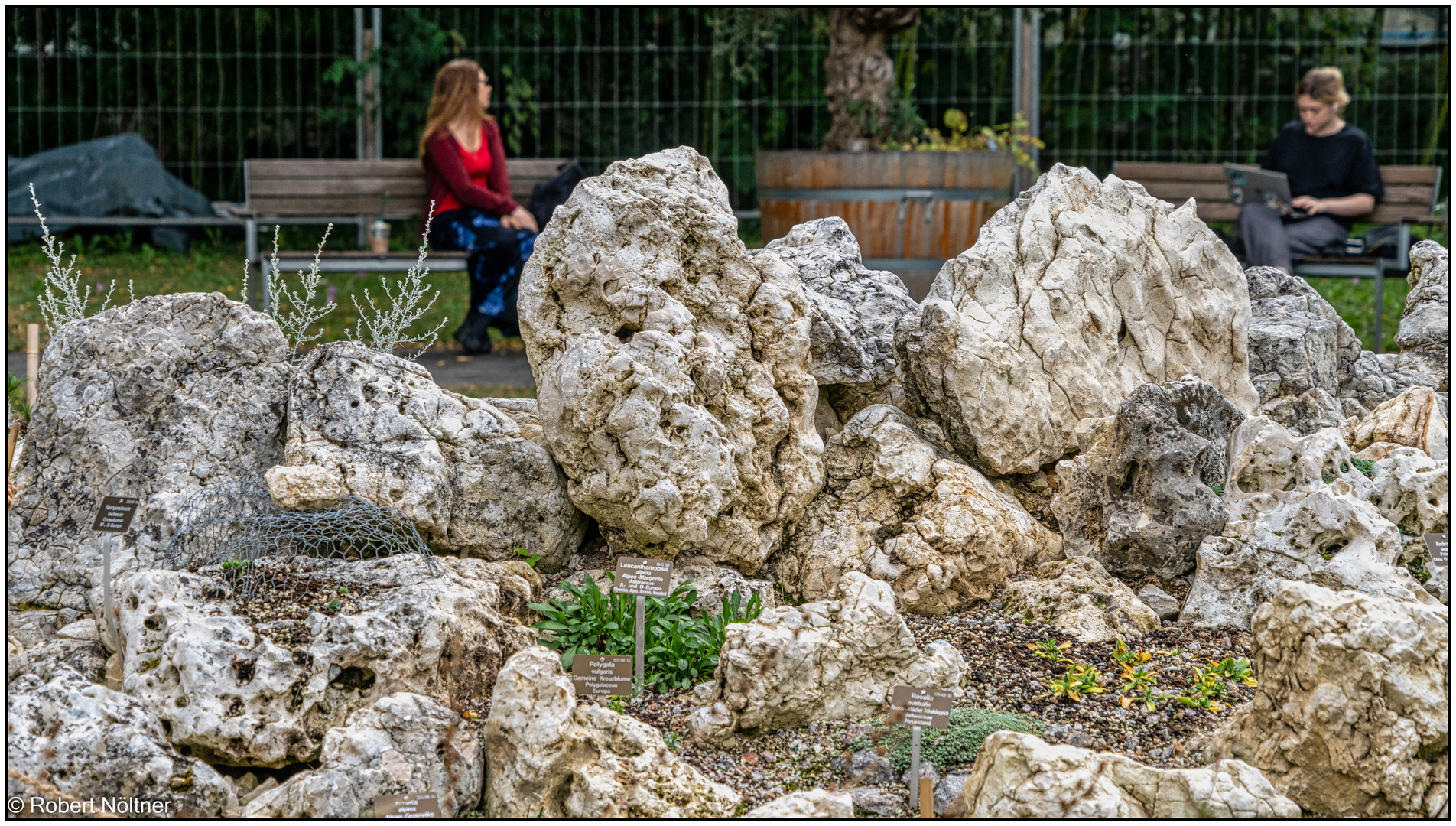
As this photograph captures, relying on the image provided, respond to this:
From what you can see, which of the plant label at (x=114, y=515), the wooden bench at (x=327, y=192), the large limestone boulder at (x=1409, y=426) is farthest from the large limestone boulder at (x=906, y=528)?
the wooden bench at (x=327, y=192)

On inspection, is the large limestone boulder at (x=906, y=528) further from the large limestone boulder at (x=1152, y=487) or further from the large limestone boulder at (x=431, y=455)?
the large limestone boulder at (x=431, y=455)

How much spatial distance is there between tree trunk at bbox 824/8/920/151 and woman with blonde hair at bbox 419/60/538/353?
203 centimetres

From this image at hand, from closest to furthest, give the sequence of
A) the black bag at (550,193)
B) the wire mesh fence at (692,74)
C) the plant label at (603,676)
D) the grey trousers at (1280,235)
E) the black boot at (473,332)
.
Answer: the plant label at (603,676), the grey trousers at (1280,235), the black boot at (473,332), the black bag at (550,193), the wire mesh fence at (692,74)

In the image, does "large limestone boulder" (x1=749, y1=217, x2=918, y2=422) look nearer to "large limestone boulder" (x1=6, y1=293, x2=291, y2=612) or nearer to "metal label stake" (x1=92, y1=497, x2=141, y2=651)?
"large limestone boulder" (x1=6, y1=293, x2=291, y2=612)

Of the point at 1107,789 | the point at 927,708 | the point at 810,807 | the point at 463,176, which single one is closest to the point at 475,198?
the point at 463,176

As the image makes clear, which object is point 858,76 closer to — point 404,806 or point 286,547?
point 286,547

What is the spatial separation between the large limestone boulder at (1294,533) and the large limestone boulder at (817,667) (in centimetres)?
98

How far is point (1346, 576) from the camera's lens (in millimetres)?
3467

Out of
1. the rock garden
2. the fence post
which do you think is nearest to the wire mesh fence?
the fence post

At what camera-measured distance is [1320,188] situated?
7.51 metres

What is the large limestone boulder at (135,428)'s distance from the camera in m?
3.62

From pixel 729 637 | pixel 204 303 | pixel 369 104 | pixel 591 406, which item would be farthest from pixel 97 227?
pixel 729 637

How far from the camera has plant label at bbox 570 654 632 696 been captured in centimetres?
316

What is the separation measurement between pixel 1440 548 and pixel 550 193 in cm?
595
